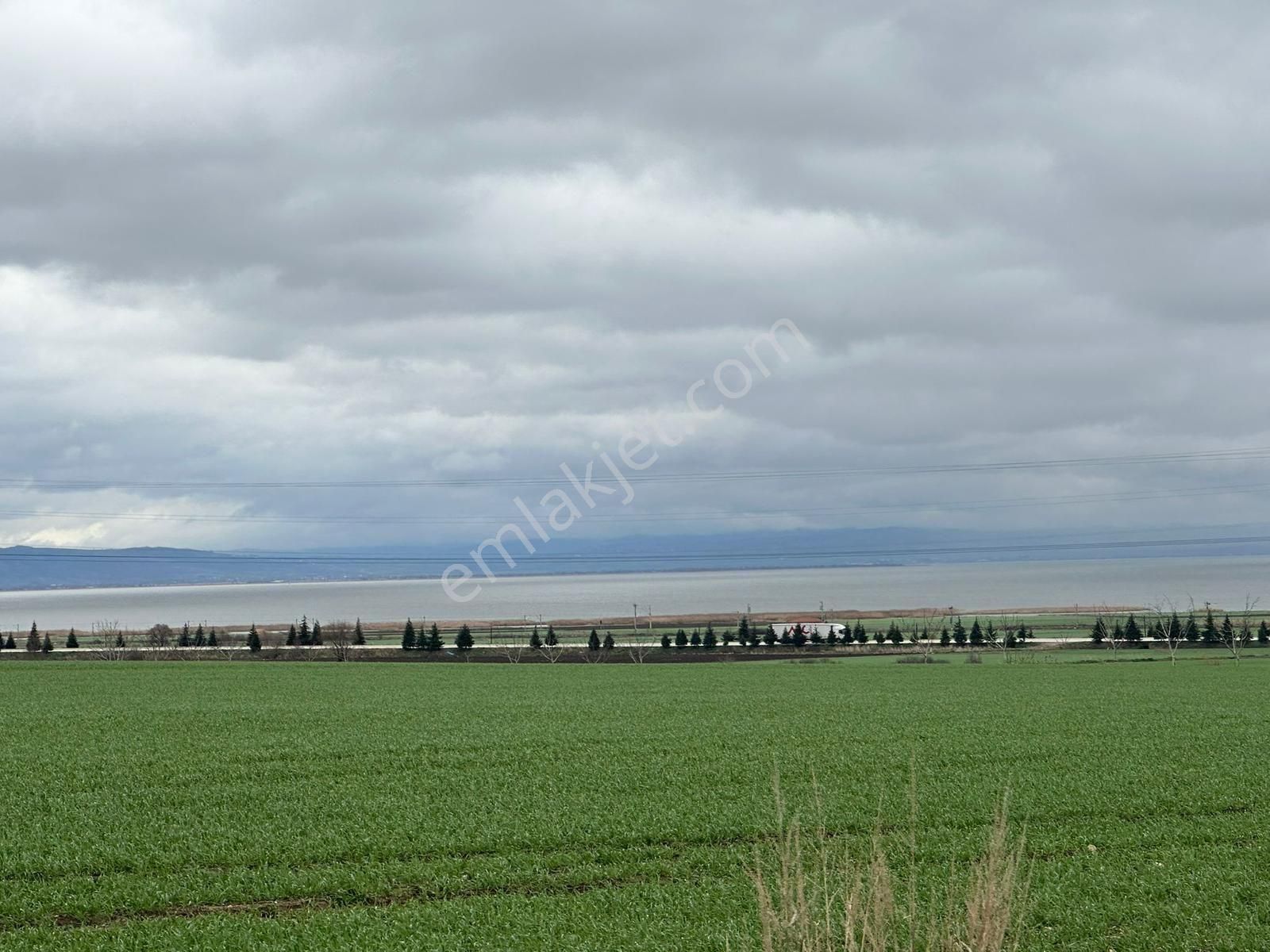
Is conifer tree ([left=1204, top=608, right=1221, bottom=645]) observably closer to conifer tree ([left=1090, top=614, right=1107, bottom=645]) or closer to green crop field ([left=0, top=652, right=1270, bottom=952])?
conifer tree ([left=1090, top=614, right=1107, bottom=645])

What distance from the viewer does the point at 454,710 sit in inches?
1042

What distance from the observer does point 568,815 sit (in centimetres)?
1350

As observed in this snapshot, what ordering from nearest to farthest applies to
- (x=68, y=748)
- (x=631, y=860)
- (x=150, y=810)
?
(x=631, y=860)
(x=150, y=810)
(x=68, y=748)

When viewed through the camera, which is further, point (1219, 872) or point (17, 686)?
point (17, 686)

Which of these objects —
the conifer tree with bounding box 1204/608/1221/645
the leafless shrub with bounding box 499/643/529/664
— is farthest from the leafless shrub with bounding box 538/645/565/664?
the conifer tree with bounding box 1204/608/1221/645

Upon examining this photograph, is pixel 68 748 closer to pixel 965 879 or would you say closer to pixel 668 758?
pixel 668 758

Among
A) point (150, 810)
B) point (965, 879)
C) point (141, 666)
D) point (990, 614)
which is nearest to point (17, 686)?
point (141, 666)

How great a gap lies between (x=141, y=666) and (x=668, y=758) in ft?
116

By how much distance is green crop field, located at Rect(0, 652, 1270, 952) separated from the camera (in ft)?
31.3

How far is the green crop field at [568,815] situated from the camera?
953cm

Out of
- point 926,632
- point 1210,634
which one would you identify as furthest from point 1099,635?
point 926,632

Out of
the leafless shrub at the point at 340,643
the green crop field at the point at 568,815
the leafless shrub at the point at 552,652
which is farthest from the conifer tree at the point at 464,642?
the green crop field at the point at 568,815

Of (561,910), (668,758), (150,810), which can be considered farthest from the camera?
(668,758)

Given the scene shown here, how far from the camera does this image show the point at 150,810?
548 inches
